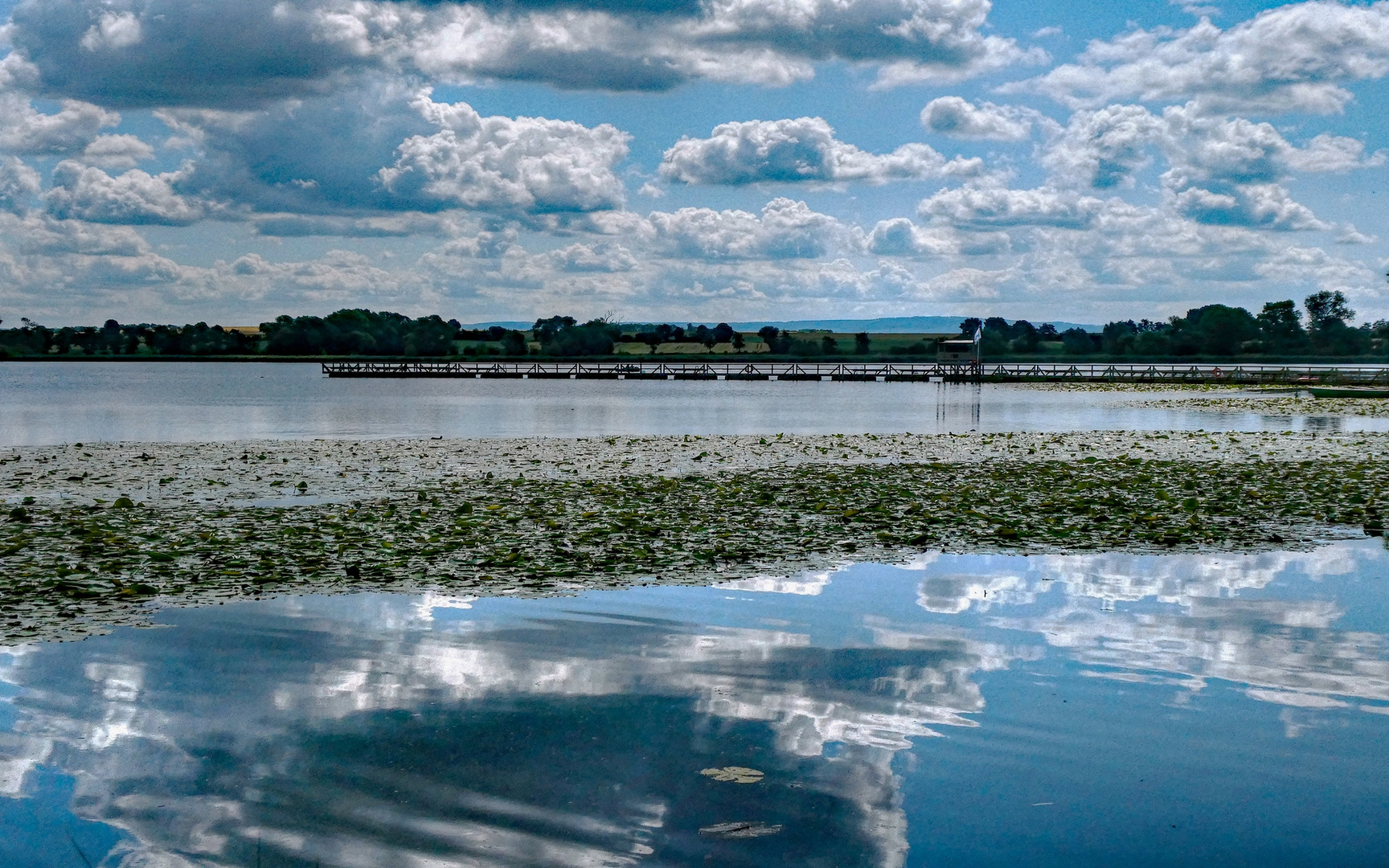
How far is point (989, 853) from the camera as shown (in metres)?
5.58

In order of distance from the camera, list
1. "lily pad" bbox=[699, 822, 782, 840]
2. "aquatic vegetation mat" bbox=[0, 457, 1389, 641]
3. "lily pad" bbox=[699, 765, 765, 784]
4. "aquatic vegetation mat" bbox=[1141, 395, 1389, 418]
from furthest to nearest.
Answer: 1. "aquatic vegetation mat" bbox=[1141, 395, 1389, 418]
2. "aquatic vegetation mat" bbox=[0, 457, 1389, 641]
3. "lily pad" bbox=[699, 765, 765, 784]
4. "lily pad" bbox=[699, 822, 782, 840]

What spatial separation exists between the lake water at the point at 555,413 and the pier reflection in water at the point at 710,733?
30.5 meters

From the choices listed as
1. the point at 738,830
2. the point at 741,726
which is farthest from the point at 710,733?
the point at 738,830

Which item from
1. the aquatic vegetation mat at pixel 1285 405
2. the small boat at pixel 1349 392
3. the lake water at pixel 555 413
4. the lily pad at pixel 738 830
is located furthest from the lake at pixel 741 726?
the small boat at pixel 1349 392

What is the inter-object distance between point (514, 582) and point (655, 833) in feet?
21.4

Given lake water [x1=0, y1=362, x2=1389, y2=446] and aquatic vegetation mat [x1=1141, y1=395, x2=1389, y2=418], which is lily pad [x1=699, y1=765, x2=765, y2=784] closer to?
lake water [x1=0, y1=362, x2=1389, y2=446]

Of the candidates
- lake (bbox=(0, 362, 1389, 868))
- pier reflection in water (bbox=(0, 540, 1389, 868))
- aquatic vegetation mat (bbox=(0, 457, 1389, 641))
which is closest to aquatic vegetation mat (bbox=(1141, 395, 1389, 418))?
aquatic vegetation mat (bbox=(0, 457, 1389, 641))

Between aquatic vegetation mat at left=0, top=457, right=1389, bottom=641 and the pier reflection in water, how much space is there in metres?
1.25

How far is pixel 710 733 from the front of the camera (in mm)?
7238

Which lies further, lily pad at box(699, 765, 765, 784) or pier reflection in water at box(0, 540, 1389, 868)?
lily pad at box(699, 765, 765, 784)

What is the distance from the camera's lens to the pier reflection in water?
573cm

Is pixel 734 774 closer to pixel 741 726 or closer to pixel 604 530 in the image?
pixel 741 726

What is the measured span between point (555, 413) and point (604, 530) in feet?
144

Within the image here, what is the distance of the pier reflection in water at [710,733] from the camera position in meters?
5.73
